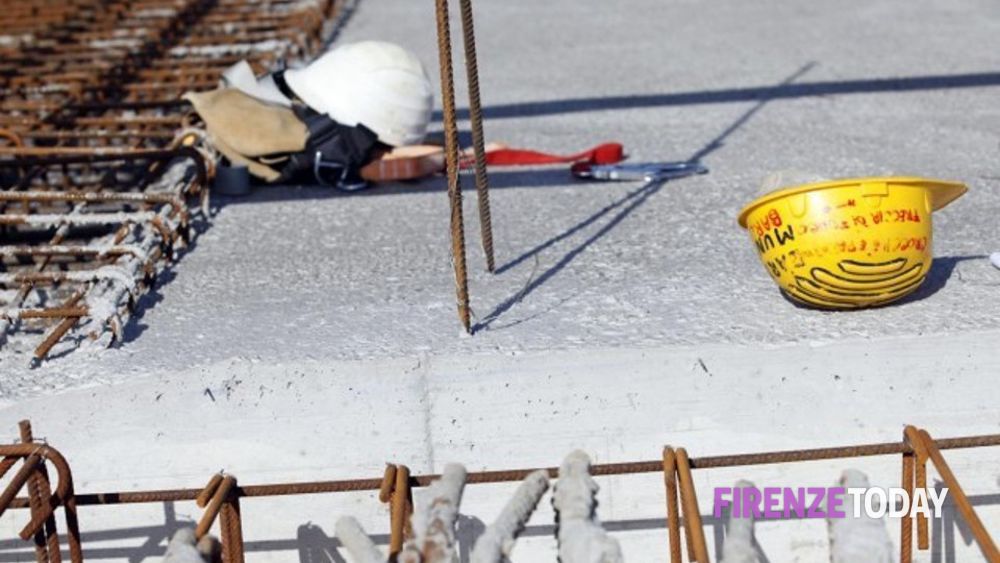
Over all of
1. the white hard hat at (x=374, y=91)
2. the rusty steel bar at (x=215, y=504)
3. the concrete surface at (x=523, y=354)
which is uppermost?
the white hard hat at (x=374, y=91)

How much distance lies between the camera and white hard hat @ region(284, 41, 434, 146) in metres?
6.17

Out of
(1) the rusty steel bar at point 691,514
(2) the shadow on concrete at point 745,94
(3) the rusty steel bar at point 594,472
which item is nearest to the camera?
(1) the rusty steel bar at point 691,514

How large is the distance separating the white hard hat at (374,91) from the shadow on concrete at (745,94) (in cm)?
98

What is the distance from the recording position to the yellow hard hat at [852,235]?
164 inches

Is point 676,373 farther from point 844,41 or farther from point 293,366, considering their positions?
point 844,41

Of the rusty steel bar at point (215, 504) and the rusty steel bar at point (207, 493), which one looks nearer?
the rusty steel bar at point (215, 504)

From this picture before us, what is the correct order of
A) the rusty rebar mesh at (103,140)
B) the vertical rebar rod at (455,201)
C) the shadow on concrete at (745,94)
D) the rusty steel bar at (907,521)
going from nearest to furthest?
the rusty steel bar at (907,521)
the vertical rebar rod at (455,201)
the rusty rebar mesh at (103,140)
the shadow on concrete at (745,94)

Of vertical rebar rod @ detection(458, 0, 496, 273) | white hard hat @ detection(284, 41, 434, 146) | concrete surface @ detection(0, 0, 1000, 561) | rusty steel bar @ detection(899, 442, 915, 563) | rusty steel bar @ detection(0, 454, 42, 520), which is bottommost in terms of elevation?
rusty steel bar @ detection(899, 442, 915, 563)

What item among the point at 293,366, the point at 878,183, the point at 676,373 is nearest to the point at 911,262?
the point at 878,183

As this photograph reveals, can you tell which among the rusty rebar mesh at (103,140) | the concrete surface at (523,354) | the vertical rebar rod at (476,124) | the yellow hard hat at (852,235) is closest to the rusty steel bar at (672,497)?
the concrete surface at (523,354)

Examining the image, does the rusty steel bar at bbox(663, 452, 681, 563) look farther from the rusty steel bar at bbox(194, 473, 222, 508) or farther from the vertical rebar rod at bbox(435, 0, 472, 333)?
the rusty steel bar at bbox(194, 473, 222, 508)

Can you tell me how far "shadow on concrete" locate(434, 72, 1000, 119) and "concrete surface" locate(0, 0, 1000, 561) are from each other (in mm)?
1383

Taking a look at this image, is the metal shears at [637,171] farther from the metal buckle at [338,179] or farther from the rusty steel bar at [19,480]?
the rusty steel bar at [19,480]

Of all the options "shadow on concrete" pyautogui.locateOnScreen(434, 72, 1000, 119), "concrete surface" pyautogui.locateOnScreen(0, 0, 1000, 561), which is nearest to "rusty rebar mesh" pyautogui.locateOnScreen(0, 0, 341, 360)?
"concrete surface" pyautogui.locateOnScreen(0, 0, 1000, 561)
